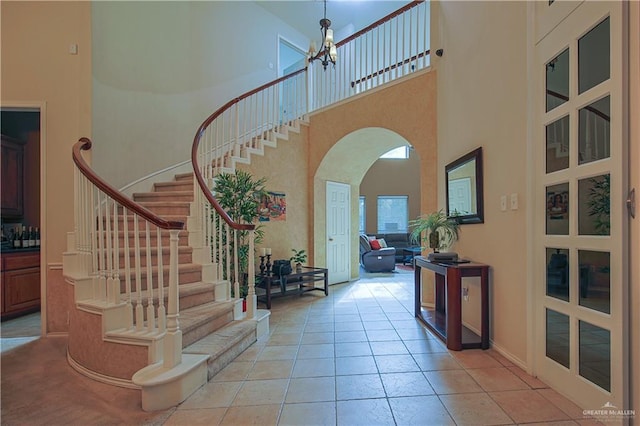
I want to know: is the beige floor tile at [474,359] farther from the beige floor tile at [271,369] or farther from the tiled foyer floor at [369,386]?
the beige floor tile at [271,369]

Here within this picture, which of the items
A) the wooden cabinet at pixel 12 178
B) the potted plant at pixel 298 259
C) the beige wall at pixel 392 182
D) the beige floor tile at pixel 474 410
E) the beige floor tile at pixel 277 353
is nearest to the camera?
the beige floor tile at pixel 474 410

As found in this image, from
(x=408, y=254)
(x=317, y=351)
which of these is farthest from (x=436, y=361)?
(x=408, y=254)

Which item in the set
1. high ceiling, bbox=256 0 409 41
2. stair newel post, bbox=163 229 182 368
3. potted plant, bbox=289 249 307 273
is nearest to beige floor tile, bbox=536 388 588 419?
stair newel post, bbox=163 229 182 368

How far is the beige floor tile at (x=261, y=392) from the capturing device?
1.93 metres

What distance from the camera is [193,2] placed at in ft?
16.7

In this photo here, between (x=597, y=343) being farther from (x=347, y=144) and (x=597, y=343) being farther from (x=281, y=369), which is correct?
(x=347, y=144)

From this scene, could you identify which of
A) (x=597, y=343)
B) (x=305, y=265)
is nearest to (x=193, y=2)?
(x=305, y=265)

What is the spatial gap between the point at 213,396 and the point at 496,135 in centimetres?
288

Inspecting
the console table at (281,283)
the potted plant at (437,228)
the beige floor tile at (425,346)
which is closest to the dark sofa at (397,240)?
the console table at (281,283)

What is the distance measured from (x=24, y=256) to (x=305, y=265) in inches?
150

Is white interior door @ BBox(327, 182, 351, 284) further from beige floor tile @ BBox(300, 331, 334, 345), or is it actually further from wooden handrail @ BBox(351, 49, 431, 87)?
beige floor tile @ BBox(300, 331, 334, 345)

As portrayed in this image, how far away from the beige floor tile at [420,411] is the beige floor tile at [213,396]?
1.01 meters

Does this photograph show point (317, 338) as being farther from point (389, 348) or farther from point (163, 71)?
point (163, 71)

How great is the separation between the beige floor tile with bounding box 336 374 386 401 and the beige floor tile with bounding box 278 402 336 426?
0.46 feet
